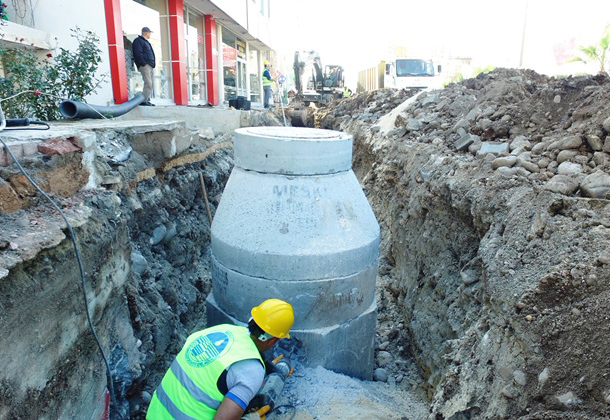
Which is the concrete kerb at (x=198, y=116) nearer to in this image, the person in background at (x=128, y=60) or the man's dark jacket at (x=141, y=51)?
the man's dark jacket at (x=141, y=51)

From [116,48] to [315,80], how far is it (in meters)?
15.0

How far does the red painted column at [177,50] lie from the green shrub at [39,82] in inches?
229

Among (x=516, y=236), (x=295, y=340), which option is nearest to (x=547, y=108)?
(x=516, y=236)

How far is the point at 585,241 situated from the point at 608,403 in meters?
1.06

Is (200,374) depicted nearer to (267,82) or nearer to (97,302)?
(97,302)

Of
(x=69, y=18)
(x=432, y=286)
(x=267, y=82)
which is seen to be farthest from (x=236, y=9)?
(x=432, y=286)

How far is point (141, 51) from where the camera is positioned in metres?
9.38

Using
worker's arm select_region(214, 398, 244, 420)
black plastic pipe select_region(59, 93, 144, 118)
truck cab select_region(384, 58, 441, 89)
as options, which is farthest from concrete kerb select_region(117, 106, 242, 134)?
truck cab select_region(384, 58, 441, 89)

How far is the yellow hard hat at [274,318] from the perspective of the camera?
2764mm

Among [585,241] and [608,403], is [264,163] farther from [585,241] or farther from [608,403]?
[608,403]

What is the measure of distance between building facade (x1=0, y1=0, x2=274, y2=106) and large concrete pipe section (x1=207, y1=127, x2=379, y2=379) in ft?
19.2

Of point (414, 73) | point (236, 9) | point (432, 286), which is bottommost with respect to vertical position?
point (432, 286)

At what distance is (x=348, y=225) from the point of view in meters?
3.76

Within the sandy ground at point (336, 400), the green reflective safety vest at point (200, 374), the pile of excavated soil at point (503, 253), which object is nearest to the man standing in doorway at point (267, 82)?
the pile of excavated soil at point (503, 253)
